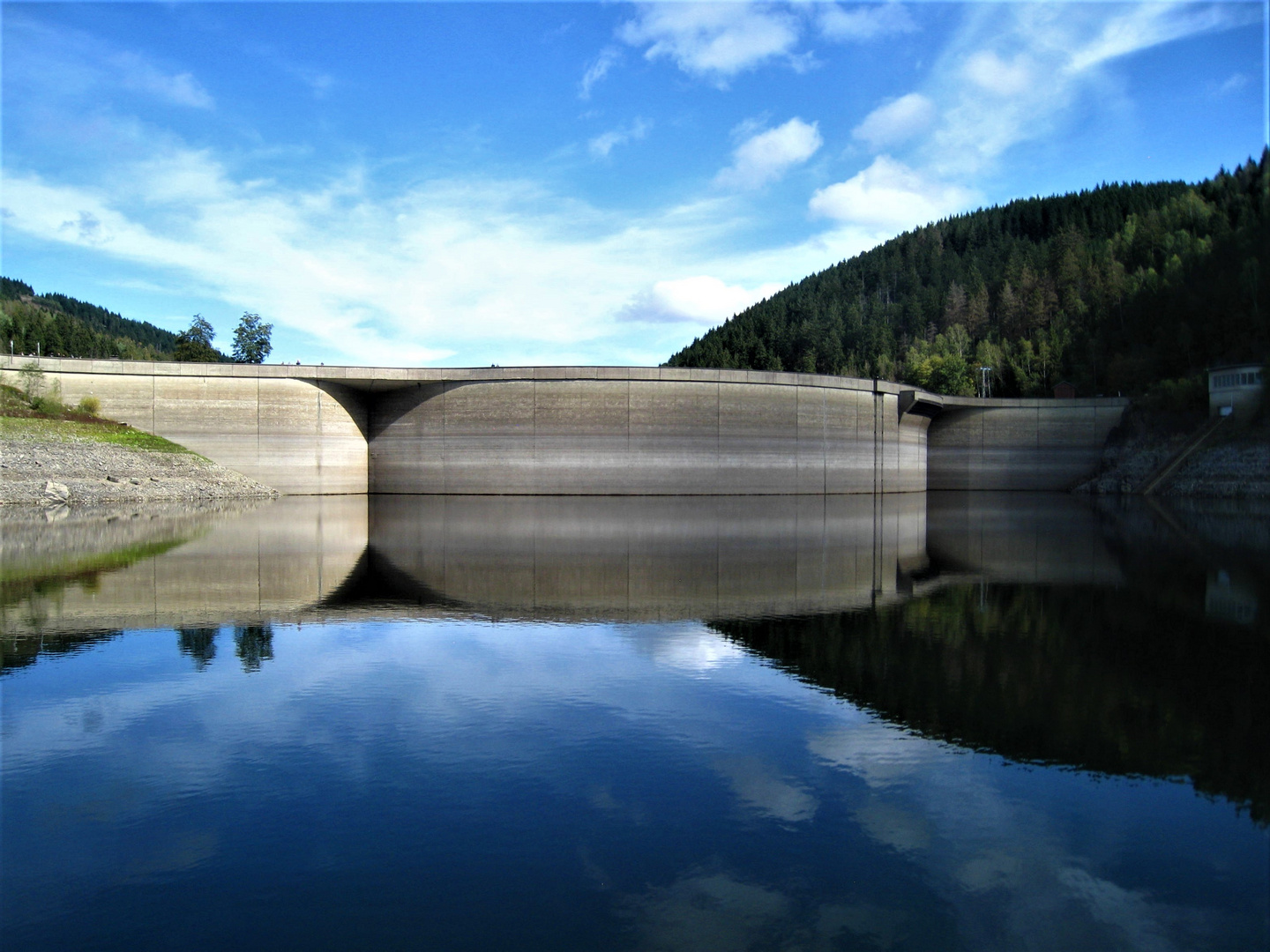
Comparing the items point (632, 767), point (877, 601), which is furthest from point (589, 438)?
point (632, 767)

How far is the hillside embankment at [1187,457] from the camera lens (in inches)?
1901

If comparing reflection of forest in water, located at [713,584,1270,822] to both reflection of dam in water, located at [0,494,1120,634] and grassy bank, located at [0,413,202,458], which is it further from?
grassy bank, located at [0,413,202,458]

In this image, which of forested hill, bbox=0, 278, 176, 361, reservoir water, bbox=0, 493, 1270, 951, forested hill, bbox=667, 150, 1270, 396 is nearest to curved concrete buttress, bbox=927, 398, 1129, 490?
forested hill, bbox=667, 150, 1270, 396

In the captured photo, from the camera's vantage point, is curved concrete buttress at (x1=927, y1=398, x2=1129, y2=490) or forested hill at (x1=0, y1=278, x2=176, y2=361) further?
forested hill at (x1=0, y1=278, x2=176, y2=361)

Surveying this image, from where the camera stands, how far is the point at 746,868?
15.3 ft

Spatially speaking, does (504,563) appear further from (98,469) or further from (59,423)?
(59,423)

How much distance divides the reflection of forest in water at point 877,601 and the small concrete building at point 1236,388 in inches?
1246

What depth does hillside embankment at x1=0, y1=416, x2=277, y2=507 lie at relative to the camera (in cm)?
3525

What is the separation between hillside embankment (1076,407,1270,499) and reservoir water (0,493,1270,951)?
42.2 metres

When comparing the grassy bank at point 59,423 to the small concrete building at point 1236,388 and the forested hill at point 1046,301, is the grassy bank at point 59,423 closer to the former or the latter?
the forested hill at point 1046,301

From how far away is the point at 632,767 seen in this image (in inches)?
242

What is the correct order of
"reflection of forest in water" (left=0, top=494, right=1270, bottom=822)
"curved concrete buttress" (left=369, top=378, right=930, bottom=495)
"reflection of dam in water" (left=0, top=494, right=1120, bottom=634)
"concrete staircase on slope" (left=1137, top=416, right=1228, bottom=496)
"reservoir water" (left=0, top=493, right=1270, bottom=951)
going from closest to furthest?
"reservoir water" (left=0, top=493, right=1270, bottom=951)
"reflection of forest in water" (left=0, top=494, right=1270, bottom=822)
"reflection of dam in water" (left=0, top=494, right=1120, bottom=634)
"curved concrete buttress" (left=369, top=378, right=930, bottom=495)
"concrete staircase on slope" (left=1137, top=416, right=1228, bottom=496)

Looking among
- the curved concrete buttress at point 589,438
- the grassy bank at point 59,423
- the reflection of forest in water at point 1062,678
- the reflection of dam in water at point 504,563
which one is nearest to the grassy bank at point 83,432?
the grassy bank at point 59,423

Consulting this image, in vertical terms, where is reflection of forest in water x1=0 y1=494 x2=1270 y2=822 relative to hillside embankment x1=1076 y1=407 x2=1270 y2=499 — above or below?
below
